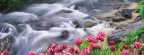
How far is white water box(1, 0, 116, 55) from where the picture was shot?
821 cm

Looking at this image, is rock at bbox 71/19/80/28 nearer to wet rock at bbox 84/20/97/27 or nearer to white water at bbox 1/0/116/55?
white water at bbox 1/0/116/55

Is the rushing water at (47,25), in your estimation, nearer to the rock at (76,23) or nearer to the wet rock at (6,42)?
the rock at (76,23)

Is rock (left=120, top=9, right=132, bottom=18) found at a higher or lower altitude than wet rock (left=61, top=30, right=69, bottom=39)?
higher

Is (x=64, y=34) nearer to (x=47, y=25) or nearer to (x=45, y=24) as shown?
(x=47, y=25)

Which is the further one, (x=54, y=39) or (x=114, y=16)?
(x=114, y=16)

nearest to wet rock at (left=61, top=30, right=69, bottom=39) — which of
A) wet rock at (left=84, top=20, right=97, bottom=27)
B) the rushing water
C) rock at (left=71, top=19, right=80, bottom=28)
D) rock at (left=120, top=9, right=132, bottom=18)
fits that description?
the rushing water

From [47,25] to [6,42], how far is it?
2.09 m

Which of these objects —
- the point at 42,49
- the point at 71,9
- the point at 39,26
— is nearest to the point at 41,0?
the point at 71,9

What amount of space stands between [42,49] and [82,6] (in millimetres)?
4652

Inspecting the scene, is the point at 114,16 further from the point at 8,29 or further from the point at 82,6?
the point at 8,29

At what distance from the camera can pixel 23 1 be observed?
1226 centimetres

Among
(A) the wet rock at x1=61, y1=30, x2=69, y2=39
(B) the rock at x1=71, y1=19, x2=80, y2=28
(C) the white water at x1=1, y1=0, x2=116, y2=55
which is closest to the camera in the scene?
(C) the white water at x1=1, y1=0, x2=116, y2=55

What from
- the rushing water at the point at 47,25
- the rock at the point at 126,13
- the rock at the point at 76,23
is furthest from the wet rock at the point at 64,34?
the rock at the point at 126,13

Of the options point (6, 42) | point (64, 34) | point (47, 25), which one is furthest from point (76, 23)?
point (6, 42)
